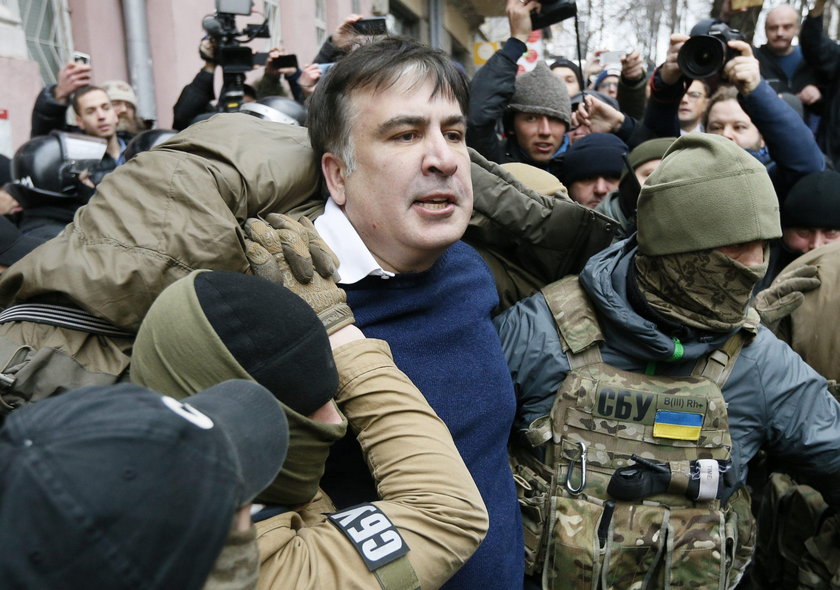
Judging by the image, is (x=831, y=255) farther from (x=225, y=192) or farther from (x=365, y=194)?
(x=225, y=192)

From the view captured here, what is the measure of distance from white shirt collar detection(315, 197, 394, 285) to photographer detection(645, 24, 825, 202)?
5.85 ft

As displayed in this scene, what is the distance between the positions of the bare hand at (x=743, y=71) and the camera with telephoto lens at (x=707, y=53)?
36 millimetres

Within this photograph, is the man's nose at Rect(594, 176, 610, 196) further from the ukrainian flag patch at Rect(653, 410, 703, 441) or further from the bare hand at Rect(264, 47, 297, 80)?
the bare hand at Rect(264, 47, 297, 80)

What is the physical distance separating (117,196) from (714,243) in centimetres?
140

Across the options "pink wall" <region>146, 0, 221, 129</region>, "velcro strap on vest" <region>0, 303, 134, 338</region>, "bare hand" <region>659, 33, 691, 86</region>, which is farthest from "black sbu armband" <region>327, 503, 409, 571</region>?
"pink wall" <region>146, 0, 221, 129</region>

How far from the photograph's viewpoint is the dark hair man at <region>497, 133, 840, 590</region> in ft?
6.06

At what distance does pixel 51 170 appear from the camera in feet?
9.87

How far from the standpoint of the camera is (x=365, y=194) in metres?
1.69

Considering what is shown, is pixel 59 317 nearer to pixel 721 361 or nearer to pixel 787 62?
pixel 721 361

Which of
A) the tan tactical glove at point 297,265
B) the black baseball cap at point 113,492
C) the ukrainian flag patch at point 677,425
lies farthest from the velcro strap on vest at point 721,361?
the black baseball cap at point 113,492

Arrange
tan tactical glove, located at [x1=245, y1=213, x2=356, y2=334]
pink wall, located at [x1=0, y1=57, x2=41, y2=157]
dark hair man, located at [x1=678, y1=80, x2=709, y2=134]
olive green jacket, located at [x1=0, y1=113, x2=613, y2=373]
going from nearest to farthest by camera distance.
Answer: olive green jacket, located at [x1=0, y1=113, x2=613, y2=373] < tan tactical glove, located at [x1=245, y1=213, x2=356, y2=334] < dark hair man, located at [x1=678, y1=80, x2=709, y2=134] < pink wall, located at [x1=0, y1=57, x2=41, y2=157]

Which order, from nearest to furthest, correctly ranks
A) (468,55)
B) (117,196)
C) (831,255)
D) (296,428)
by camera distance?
1. (296,428)
2. (117,196)
3. (831,255)
4. (468,55)

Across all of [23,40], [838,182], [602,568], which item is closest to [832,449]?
[602,568]

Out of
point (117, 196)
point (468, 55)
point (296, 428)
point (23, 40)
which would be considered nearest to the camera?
point (296, 428)
